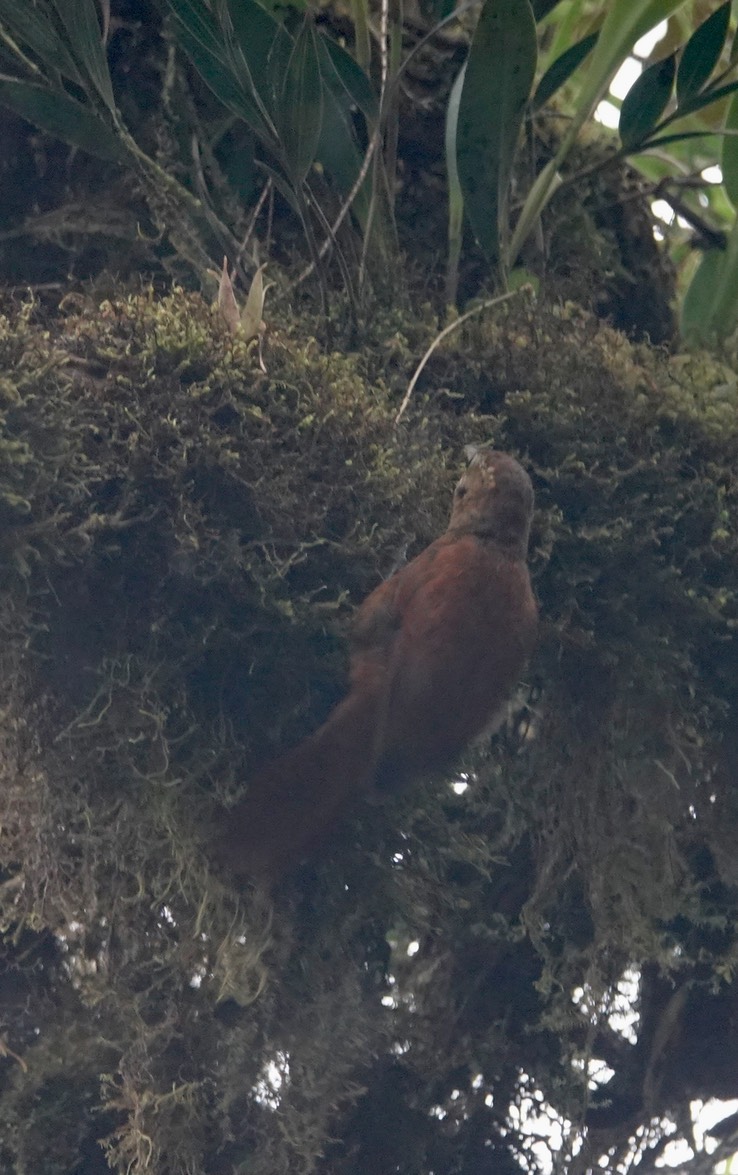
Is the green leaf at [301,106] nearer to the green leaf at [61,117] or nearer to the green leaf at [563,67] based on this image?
the green leaf at [61,117]

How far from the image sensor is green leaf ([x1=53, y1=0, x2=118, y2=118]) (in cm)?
162

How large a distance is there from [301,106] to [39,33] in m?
0.36

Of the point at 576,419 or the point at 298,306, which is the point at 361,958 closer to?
the point at 576,419

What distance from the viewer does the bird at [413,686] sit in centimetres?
160

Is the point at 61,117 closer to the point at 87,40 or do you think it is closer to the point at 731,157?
the point at 87,40

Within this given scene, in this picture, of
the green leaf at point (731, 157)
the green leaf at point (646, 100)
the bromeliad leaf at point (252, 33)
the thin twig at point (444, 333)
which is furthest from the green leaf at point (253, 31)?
the green leaf at point (731, 157)

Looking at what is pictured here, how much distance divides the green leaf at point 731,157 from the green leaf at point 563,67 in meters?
0.25

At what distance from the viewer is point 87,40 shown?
164 cm

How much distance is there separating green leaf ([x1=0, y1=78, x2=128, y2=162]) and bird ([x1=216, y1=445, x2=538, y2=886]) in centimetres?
72

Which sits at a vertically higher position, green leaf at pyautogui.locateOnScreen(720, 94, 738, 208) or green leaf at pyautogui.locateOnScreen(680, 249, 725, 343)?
green leaf at pyautogui.locateOnScreen(720, 94, 738, 208)

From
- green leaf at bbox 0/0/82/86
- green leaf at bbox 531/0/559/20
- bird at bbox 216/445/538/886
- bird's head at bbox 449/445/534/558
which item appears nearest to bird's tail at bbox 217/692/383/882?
bird at bbox 216/445/538/886

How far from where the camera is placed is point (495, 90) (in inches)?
70.0

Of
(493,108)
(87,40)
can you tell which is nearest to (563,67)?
(493,108)

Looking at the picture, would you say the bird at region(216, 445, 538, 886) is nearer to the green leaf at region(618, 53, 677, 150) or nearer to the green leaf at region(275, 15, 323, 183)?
the green leaf at region(275, 15, 323, 183)
